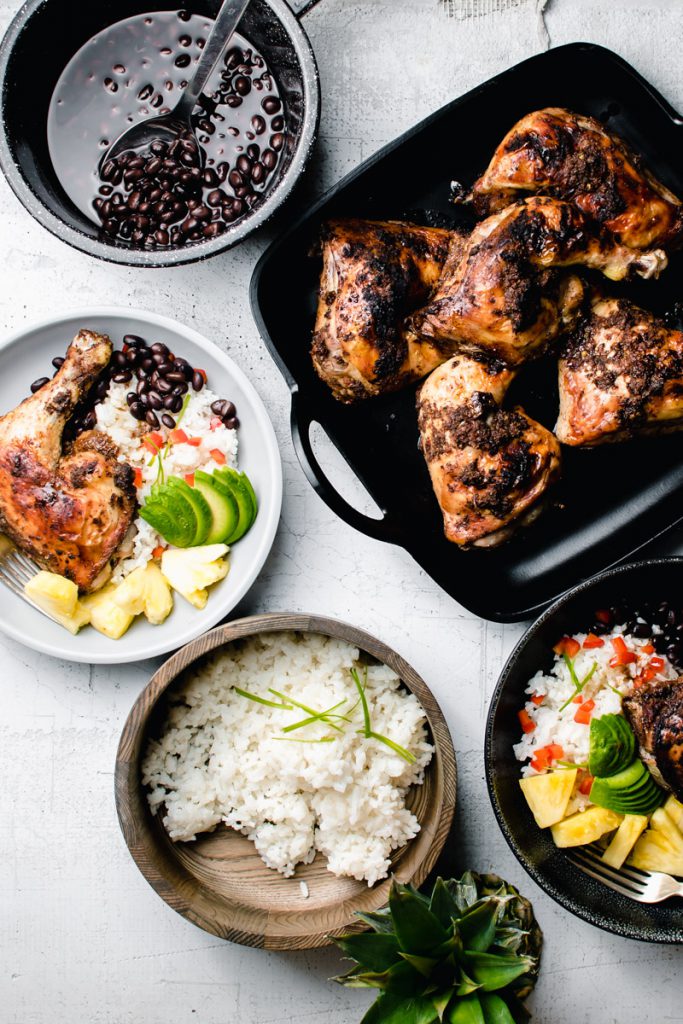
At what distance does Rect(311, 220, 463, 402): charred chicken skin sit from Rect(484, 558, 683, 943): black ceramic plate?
0.81 m

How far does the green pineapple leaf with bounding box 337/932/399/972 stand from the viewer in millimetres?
2275

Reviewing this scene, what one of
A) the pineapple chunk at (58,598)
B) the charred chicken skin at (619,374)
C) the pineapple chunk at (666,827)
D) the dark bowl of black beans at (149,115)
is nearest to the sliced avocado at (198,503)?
the pineapple chunk at (58,598)

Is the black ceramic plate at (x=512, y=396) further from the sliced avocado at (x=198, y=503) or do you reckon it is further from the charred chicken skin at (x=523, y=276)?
the sliced avocado at (x=198, y=503)

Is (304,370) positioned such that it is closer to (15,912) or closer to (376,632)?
(376,632)

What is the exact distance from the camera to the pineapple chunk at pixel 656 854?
2.60 m

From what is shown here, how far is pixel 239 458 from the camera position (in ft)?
9.10

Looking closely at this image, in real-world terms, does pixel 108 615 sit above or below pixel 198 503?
below

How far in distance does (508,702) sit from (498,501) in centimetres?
60

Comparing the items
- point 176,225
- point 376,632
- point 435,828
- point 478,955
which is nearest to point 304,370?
point 176,225

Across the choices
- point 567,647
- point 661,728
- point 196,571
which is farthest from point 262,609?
point 661,728

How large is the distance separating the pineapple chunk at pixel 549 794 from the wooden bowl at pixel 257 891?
0.29 metres

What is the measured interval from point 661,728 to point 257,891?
127 centimetres

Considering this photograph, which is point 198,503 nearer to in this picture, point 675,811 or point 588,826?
point 588,826

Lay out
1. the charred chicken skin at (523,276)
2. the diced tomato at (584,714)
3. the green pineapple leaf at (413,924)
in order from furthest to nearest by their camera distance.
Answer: the diced tomato at (584,714) → the charred chicken skin at (523,276) → the green pineapple leaf at (413,924)
